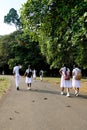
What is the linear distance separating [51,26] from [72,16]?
4.87 meters

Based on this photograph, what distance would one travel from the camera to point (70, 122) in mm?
12188

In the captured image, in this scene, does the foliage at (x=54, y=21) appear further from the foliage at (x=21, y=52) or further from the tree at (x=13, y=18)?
the tree at (x=13, y=18)

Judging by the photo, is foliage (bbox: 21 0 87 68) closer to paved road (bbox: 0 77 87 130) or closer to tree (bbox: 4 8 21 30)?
paved road (bbox: 0 77 87 130)

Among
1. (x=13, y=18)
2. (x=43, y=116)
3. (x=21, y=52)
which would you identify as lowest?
(x=43, y=116)

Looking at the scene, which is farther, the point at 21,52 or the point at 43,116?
the point at 21,52

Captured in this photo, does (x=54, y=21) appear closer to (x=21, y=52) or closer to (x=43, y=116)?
(x=43, y=116)

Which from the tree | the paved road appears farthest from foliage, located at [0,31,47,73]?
the paved road

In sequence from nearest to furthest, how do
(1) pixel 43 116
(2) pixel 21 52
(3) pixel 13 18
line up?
(1) pixel 43 116, (2) pixel 21 52, (3) pixel 13 18

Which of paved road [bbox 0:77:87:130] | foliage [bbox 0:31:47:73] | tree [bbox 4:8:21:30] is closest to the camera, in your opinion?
paved road [bbox 0:77:87:130]

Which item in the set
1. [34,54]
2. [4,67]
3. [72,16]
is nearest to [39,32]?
[72,16]

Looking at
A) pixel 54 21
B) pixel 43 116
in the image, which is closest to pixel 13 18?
pixel 54 21

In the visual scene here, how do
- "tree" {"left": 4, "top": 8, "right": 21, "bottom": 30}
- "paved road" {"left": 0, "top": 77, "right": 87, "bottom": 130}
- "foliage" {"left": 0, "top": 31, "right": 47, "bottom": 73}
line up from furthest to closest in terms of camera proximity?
"tree" {"left": 4, "top": 8, "right": 21, "bottom": 30} < "foliage" {"left": 0, "top": 31, "right": 47, "bottom": 73} < "paved road" {"left": 0, "top": 77, "right": 87, "bottom": 130}

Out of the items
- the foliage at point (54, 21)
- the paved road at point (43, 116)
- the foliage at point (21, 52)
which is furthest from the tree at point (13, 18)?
the paved road at point (43, 116)

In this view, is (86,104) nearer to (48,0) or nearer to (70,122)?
(70,122)
